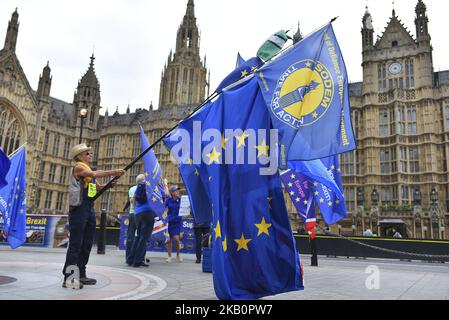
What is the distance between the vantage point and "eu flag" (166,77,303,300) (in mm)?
3891

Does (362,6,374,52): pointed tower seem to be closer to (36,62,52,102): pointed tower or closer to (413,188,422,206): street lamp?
(413,188,422,206): street lamp

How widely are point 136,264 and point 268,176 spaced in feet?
15.4

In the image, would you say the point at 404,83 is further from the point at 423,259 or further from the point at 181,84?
the point at 181,84

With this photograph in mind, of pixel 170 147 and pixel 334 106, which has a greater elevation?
pixel 334 106

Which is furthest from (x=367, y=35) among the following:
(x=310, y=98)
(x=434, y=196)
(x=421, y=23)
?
(x=310, y=98)

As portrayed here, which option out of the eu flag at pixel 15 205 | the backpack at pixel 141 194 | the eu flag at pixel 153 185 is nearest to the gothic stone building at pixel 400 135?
the eu flag at pixel 153 185

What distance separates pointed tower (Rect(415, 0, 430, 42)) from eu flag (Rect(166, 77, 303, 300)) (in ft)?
125

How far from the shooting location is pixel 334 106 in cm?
443

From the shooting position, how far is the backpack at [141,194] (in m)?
8.38

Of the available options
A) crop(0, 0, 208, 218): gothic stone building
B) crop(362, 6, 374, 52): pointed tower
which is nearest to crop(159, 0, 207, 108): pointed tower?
crop(0, 0, 208, 218): gothic stone building

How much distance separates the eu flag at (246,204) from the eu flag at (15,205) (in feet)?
19.6

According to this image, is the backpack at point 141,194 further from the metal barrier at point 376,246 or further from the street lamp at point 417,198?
the street lamp at point 417,198

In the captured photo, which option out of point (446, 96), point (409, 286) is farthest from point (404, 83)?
point (409, 286)

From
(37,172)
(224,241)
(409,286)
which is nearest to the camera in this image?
(224,241)
